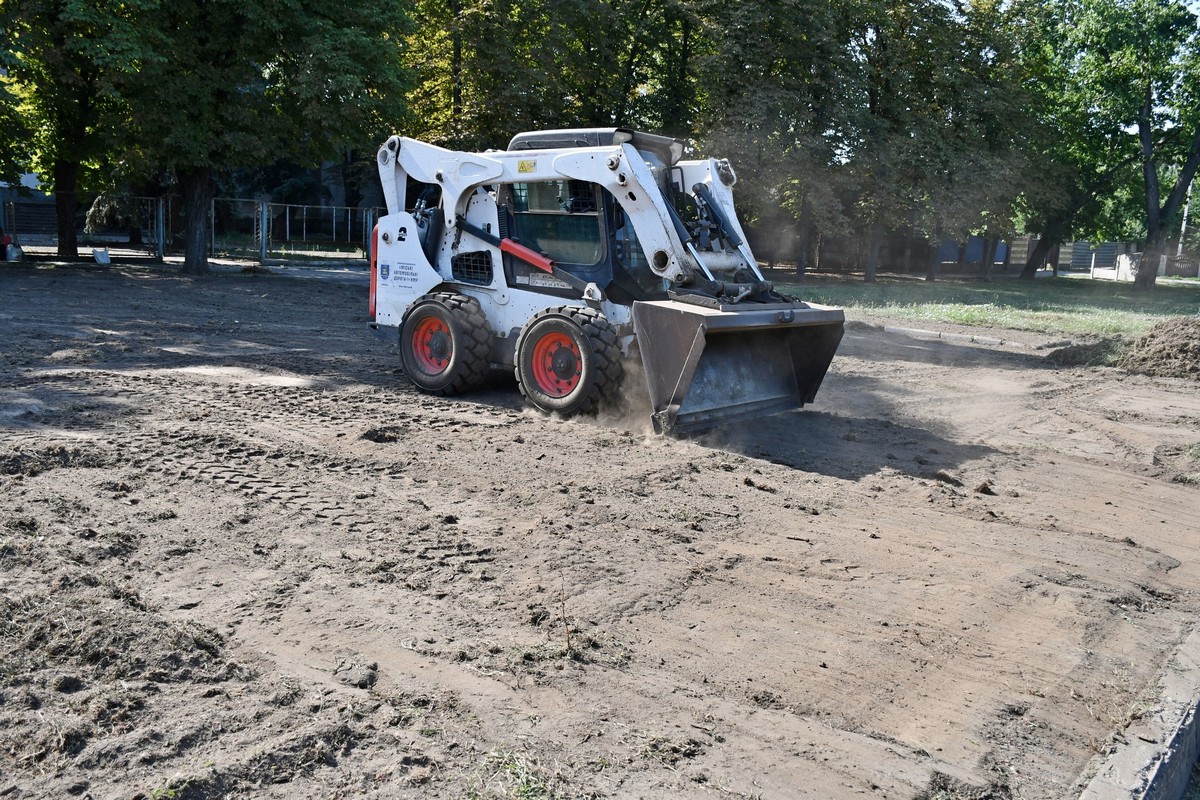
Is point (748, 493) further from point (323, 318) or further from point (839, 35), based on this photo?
point (839, 35)

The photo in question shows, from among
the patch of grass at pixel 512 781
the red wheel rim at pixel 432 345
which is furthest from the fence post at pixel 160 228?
the patch of grass at pixel 512 781

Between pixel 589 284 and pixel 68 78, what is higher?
pixel 68 78

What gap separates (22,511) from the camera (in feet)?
20.8

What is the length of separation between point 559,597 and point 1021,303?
25378 mm

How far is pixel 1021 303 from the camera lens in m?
27.8

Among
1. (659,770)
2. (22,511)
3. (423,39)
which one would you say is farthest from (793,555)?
(423,39)

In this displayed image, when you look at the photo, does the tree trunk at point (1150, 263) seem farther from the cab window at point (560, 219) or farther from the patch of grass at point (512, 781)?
the patch of grass at point (512, 781)

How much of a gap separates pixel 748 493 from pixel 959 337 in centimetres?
1161

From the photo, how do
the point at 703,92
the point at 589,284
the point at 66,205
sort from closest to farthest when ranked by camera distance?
the point at 589,284, the point at 66,205, the point at 703,92

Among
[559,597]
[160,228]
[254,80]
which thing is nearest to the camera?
[559,597]

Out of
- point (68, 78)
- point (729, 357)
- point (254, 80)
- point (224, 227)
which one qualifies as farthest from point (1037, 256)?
point (729, 357)

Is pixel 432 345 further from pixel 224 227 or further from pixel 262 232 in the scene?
pixel 224 227

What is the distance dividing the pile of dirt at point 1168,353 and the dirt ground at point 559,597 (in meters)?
4.49

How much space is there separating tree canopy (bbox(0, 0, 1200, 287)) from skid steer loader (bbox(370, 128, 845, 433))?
44.2ft
